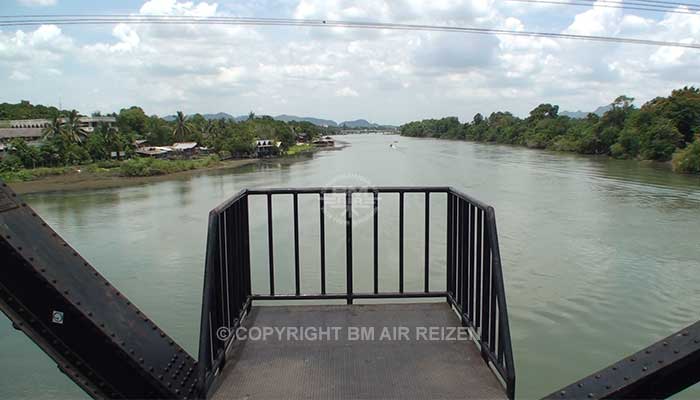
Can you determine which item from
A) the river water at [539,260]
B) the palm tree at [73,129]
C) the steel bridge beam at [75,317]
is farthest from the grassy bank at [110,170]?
the steel bridge beam at [75,317]

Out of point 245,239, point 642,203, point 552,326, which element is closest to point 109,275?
point 552,326

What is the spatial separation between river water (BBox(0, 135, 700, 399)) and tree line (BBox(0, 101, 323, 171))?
48.3 ft

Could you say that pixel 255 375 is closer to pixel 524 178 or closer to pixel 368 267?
pixel 368 267

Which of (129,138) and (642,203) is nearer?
(642,203)

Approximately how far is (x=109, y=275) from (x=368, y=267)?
6.46 metres

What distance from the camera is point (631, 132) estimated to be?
141 ft

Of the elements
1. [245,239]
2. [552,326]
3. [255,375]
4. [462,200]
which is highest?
[462,200]

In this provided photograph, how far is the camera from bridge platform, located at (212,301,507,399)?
2.22 meters

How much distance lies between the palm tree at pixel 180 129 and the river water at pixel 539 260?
3738 centimetres

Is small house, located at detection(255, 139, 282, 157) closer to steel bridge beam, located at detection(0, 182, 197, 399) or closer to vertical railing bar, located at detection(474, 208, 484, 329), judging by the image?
vertical railing bar, located at detection(474, 208, 484, 329)

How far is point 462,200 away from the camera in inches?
113

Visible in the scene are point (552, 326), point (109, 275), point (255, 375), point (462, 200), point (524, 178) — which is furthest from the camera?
point (524, 178)

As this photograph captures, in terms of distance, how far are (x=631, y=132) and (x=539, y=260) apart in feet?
117

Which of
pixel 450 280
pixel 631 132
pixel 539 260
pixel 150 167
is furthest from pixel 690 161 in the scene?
pixel 150 167
